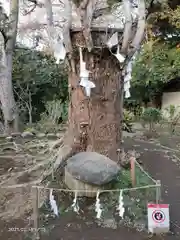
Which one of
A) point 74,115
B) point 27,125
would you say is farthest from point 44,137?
point 74,115

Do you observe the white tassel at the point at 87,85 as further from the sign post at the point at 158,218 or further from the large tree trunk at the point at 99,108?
the sign post at the point at 158,218

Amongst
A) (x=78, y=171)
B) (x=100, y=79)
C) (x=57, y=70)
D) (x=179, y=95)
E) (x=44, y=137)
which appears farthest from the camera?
(x=179, y=95)

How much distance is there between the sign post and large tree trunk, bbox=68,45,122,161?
150 cm

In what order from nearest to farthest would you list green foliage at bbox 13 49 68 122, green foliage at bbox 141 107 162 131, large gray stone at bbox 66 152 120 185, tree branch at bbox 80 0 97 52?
large gray stone at bbox 66 152 120 185 < tree branch at bbox 80 0 97 52 < green foliage at bbox 141 107 162 131 < green foliage at bbox 13 49 68 122

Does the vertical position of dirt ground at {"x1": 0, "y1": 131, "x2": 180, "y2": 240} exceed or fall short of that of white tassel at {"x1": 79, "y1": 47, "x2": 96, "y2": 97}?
it falls short

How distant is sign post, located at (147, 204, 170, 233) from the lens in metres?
2.95

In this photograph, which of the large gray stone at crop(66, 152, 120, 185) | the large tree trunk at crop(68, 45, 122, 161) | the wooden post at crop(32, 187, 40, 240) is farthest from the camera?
the large tree trunk at crop(68, 45, 122, 161)

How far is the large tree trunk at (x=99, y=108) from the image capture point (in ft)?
13.9

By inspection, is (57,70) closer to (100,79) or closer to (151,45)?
(151,45)

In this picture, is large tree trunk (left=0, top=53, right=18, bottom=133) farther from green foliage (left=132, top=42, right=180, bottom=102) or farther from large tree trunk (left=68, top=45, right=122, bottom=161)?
large tree trunk (left=68, top=45, right=122, bottom=161)

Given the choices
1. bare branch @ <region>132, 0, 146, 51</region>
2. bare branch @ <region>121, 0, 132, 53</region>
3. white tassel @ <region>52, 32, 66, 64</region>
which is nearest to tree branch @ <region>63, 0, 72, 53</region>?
white tassel @ <region>52, 32, 66, 64</region>

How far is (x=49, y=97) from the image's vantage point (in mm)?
11422

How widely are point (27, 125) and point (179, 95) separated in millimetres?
6262

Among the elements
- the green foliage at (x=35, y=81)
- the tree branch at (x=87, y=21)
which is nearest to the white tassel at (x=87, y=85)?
the tree branch at (x=87, y=21)
